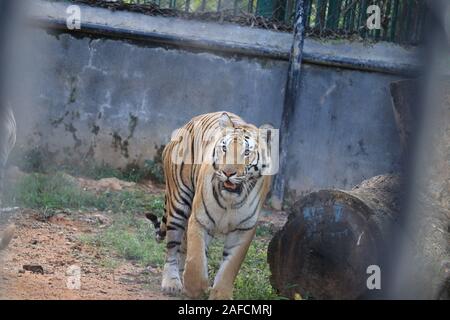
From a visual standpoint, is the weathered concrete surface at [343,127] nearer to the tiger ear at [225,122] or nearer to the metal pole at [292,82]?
the metal pole at [292,82]

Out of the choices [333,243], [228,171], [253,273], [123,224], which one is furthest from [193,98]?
[333,243]

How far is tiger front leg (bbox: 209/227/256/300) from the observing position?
4.10 meters

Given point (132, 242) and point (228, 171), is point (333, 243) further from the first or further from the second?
point (132, 242)

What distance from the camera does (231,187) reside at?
13.3ft

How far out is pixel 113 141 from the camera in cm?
748

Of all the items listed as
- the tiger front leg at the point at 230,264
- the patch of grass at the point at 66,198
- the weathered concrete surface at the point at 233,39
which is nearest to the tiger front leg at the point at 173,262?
the tiger front leg at the point at 230,264

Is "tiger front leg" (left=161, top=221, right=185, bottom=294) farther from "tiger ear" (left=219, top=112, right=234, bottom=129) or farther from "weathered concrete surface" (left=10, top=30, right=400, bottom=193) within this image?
"weathered concrete surface" (left=10, top=30, right=400, bottom=193)

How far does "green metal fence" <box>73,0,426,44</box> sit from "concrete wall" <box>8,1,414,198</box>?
0.45 feet

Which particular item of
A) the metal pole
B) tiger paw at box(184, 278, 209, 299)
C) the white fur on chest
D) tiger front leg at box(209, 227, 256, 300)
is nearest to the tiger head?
the white fur on chest

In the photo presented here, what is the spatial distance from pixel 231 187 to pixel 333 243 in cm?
63

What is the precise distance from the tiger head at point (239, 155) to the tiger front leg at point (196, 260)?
0.29 m

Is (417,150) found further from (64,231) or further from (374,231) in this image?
(64,231)

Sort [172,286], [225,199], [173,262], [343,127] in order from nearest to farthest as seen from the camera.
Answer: [225,199] → [172,286] → [173,262] → [343,127]
